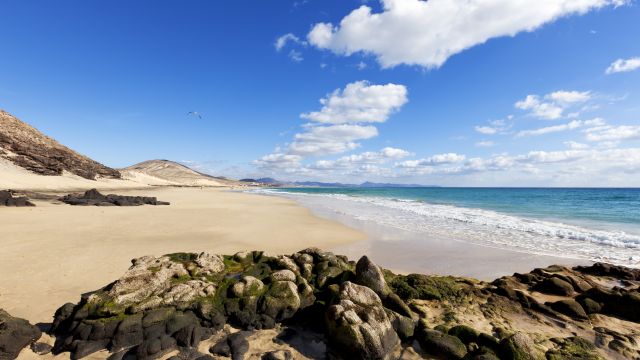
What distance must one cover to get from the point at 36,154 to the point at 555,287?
71.5m

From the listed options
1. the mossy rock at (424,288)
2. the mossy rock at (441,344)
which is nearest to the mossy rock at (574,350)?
the mossy rock at (441,344)

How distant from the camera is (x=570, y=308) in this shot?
786 cm

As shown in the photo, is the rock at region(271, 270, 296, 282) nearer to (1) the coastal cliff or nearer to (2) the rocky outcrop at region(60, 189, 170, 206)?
(1) the coastal cliff

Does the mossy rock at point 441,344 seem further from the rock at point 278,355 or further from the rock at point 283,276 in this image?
the rock at point 283,276

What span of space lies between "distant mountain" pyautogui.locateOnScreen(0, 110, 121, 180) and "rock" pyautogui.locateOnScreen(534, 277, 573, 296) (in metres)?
66.4

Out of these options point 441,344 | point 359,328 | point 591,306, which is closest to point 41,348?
point 359,328

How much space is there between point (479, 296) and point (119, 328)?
28.3 ft

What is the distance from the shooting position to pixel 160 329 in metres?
6.16

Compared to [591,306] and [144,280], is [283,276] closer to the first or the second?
[144,280]

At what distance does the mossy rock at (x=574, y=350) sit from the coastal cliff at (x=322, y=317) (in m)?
0.03

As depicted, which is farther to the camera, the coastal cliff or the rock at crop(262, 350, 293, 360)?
the coastal cliff

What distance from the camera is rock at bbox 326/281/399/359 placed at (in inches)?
228

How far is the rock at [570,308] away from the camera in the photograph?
7750 mm

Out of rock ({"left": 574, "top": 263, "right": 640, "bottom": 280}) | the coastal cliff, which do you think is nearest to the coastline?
rock ({"left": 574, "top": 263, "right": 640, "bottom": 280})
